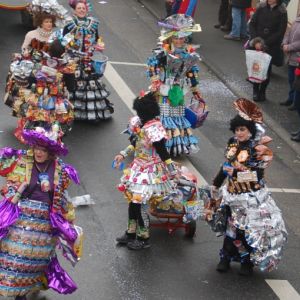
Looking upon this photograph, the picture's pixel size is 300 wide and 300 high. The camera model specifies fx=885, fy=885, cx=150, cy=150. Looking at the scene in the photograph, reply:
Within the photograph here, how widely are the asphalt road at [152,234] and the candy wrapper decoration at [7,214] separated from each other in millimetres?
971

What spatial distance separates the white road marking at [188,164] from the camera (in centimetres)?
868

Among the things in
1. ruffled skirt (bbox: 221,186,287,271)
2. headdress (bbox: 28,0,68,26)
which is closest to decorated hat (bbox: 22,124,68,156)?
ruffled skirt (bbox: 221,186,287,271)

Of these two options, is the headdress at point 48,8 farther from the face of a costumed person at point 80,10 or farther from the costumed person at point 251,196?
the costumed person at point 251,196

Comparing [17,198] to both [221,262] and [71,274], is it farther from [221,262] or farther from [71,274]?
[221,262]

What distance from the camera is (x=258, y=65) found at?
14453 millimetres

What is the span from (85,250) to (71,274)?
560 mm

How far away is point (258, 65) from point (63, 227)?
7.60 meters

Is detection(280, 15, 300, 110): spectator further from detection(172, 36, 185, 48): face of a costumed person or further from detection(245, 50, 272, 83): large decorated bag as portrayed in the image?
detection(172, 36, 185, 48): face of a costumed person

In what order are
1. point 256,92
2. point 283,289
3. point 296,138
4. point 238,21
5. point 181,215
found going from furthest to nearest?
point 238,21, point 256,92, point 296,138, point 181,215, point 283,289

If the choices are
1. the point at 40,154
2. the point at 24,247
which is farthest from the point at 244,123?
the point at 24,247

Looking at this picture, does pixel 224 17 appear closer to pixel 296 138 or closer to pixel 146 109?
pixel 296 138

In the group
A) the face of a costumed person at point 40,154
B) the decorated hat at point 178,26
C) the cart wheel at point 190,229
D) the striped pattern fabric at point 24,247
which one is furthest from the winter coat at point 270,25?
the striped pattern fabric at point 24,247

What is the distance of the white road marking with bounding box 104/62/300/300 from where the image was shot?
8.68m

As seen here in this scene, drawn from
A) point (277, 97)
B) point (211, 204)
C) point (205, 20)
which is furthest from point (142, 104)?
point (205, 20)
